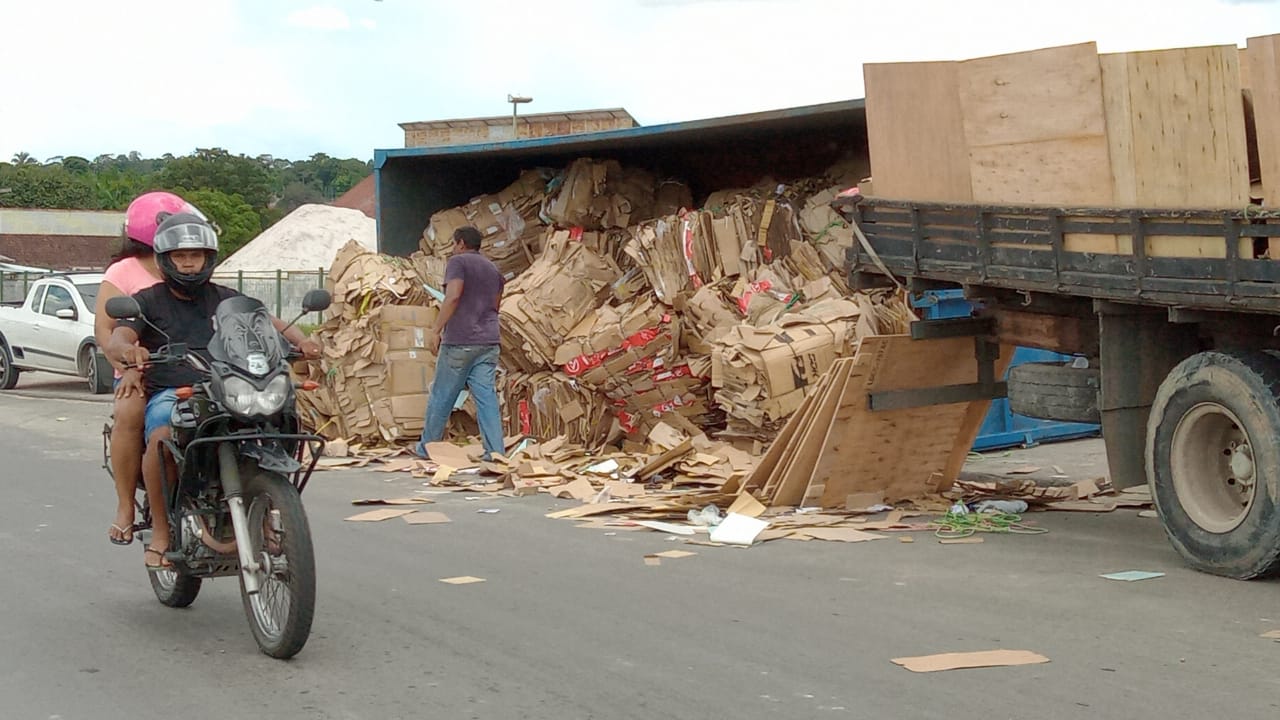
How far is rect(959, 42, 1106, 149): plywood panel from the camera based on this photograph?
7.66 meters

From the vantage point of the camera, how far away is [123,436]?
634cm

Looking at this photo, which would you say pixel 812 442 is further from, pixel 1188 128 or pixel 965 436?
pixel 1188 128

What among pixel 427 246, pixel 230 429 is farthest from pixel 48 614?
pixel 427 246

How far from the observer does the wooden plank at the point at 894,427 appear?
920 cm

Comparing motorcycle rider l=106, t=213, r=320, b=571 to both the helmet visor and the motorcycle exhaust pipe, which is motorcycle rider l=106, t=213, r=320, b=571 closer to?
the helmet visor

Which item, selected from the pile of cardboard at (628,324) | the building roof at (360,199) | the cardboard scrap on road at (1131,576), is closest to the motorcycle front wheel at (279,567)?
the cardboard scrap on road at (1131,576)

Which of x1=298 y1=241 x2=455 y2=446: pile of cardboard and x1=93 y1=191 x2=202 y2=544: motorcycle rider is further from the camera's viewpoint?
x1=298 y1=241 x2=455 y2=446: pile of cardboard

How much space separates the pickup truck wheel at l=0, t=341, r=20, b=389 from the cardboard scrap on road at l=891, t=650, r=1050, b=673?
1964 centimetres

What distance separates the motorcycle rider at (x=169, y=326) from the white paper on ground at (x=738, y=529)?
3.08m

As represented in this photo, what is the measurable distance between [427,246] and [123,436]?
9.71 metres

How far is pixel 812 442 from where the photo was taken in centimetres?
931

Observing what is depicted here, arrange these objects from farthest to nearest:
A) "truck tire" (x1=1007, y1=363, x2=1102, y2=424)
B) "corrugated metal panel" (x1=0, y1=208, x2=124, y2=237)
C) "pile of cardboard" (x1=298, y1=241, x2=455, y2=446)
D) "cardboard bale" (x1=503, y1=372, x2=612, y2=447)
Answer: "corrugated metal panel" (x1=0, y1=208, x2=124, y2=237) → "pile of cardboard" (x1=298, y1=241, x2=455, y2=446) → "cardboard bale" (x1=503, y1=372, x2=612, y2=447) → "truck tire" (x1=1007, y1=363, x2=1102, y2=424)

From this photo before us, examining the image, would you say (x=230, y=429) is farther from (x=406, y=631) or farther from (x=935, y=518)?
(x=935, y=518)

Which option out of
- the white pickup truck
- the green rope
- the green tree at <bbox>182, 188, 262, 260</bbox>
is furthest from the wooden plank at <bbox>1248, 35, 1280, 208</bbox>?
the green tree at <bbox>182, 188, 262, 260</bbox>
